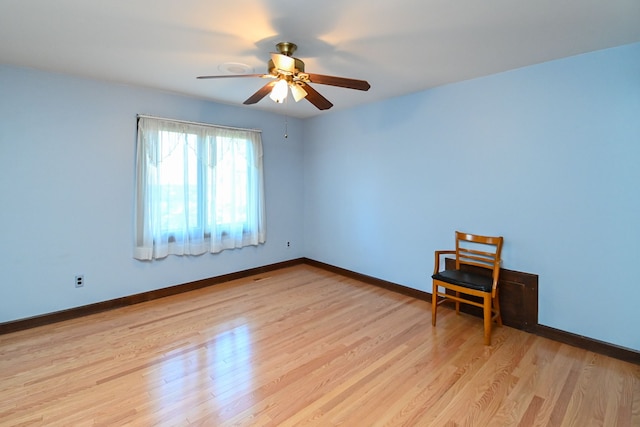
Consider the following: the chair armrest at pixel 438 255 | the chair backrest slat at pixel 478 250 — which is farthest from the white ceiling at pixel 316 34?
the chair armrest at pixel 438 255

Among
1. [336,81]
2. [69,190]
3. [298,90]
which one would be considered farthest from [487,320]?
[69,190]

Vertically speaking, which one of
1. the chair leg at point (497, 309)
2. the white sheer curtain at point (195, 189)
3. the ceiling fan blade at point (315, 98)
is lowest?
the chair leg at point (497, 309)

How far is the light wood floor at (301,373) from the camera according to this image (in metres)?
1.77

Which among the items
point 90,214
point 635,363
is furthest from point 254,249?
point 635,363

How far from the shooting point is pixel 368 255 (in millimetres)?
4105

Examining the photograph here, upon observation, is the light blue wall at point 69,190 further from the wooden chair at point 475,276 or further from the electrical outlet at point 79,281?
the wooden chair at point 475,276

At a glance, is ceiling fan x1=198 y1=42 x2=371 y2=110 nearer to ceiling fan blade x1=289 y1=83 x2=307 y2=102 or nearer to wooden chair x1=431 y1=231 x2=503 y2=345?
ceiling fan blade x1=289 y1=83 x2=307 y2=102

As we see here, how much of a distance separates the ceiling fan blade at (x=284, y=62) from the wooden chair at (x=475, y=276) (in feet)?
7.15

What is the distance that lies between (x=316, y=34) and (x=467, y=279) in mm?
2342

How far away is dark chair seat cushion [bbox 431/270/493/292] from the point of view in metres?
2.58

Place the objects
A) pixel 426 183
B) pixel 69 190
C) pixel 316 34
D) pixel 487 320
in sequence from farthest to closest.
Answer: pixel 426 183 < pixel 69 190 < pixel 487 320 < pixel 316 34

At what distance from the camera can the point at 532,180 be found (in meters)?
2.69

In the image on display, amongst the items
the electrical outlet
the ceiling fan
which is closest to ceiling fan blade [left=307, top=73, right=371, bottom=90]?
the ceiling fan

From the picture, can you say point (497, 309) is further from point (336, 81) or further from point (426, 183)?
point (336, 81)
